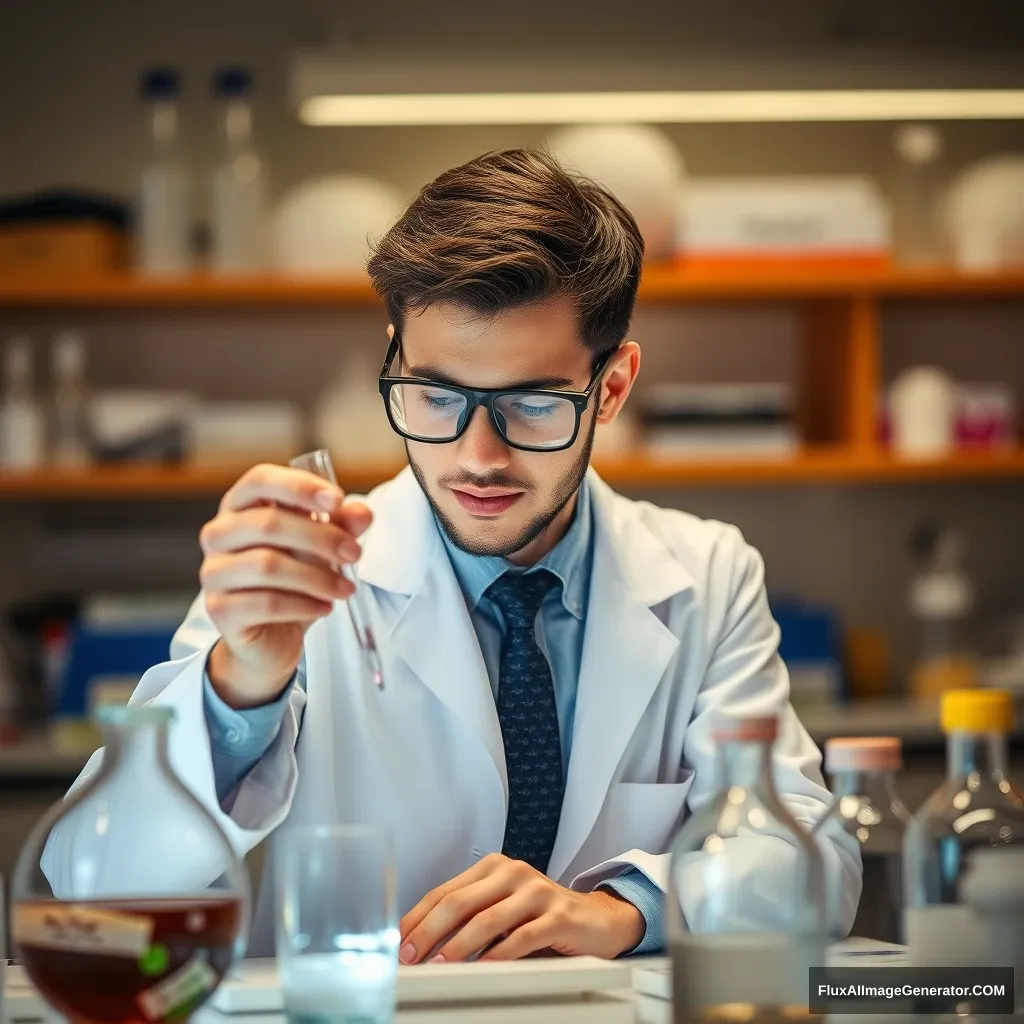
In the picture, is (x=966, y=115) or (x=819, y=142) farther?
(x=819, y=142)

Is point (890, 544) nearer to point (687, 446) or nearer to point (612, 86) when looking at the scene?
point (687, 446)

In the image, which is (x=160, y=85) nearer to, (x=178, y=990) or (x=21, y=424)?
(x=21, y=424)

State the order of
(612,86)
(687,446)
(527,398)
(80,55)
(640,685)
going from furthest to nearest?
(80,55), (687,446), (612,86), (640,685), (527,398)

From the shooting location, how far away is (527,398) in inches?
59.2

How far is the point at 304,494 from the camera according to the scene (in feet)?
3.45

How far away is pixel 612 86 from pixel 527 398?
1.68 m

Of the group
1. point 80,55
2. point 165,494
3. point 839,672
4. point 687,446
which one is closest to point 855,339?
point 687,446

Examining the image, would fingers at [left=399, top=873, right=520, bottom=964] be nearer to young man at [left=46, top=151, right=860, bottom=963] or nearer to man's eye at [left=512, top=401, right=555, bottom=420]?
young man at [left=46, top=151, right=860, bottom=963]

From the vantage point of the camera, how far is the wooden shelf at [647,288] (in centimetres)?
347

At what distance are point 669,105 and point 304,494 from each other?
7.87ft

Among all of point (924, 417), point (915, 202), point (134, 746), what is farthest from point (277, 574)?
point (915, 202)

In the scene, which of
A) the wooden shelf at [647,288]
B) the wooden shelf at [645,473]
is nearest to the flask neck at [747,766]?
the wooden shelf at [645,473]

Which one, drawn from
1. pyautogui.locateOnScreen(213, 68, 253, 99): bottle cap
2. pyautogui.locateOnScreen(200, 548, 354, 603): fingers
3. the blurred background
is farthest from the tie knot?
pyautogui.locateOnScreen(213, 68, 253, 99): bottle cap

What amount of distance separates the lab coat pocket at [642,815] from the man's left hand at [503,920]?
0.31 meters
